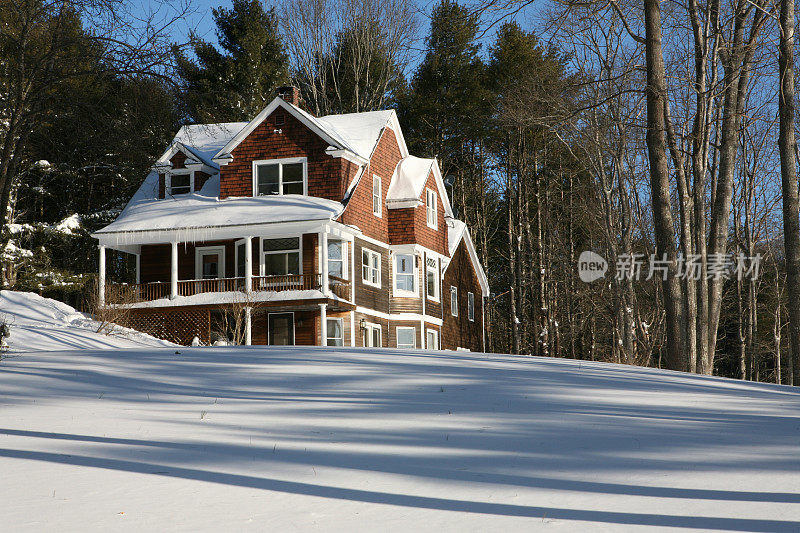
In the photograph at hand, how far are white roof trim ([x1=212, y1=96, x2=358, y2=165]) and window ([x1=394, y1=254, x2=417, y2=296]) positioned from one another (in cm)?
474

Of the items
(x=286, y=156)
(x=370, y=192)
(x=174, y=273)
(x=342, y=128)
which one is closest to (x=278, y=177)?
(x=286, y=156)

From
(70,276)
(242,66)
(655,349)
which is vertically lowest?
(655,349)

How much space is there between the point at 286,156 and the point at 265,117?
155 cm

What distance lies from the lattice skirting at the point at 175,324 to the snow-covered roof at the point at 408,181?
8152 mm

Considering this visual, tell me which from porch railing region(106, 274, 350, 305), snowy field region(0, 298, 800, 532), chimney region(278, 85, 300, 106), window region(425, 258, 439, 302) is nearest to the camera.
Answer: snowy field region(0, 298, 800, 532)

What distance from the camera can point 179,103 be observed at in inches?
578

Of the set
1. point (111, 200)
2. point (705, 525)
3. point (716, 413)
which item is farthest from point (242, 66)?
point (705, 525)

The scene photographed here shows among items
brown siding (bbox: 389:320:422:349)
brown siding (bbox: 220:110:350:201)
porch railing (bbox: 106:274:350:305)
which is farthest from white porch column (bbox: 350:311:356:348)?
brown siding (bbox: 220:110:350:201)

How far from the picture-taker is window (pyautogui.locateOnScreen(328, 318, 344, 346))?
1086 inches

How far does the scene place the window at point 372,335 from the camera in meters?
28.7

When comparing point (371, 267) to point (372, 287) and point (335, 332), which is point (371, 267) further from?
point (335, 332)

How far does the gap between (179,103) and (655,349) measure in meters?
36.8

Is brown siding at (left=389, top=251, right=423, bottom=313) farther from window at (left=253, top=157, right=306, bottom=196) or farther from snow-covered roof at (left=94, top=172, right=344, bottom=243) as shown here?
window at (left=253, top=157, right=306, bottom=196)

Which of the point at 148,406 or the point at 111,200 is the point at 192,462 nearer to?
the point at 148,406
